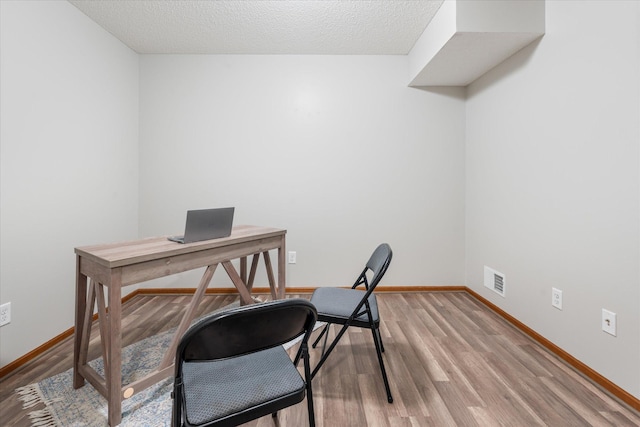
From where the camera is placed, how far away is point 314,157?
10.1 ft

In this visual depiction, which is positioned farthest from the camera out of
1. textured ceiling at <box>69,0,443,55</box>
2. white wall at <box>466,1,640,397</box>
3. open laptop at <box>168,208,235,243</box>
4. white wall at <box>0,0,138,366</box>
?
textured ceiling at <box>69,0,443,55</box>

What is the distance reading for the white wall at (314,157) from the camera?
3021mm

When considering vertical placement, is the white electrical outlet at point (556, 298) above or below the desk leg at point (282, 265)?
below

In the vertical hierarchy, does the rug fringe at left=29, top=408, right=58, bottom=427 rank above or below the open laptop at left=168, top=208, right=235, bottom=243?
below

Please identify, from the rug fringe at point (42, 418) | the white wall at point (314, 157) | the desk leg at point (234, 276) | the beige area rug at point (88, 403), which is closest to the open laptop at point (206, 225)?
the desk leg at point (234, 276)

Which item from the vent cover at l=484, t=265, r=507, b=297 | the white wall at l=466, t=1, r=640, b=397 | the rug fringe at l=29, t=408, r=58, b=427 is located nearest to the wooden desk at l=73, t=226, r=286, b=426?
the rug fringe at l=29, t=408, r=58, b=427

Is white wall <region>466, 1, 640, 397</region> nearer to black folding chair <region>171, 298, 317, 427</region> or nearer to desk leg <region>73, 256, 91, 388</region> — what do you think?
black folding chair <region>171, 298, 317, 427</region>

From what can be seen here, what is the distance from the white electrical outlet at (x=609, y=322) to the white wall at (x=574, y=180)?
0.03 metres

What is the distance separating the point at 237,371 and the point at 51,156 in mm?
2137

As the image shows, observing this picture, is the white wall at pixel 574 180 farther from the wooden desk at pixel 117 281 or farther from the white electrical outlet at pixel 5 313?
the white electrical outlet at pixel 5 313

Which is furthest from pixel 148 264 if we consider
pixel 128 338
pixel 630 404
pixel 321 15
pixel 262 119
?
pixel 630 404

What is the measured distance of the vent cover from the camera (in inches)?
100

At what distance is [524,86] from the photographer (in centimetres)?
222

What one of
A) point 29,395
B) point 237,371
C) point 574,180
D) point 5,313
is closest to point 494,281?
point 574,180
